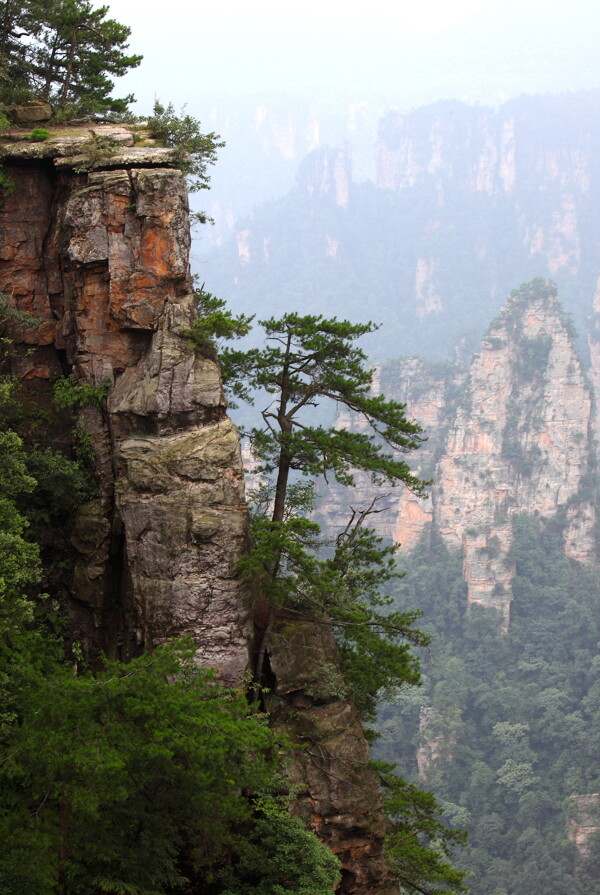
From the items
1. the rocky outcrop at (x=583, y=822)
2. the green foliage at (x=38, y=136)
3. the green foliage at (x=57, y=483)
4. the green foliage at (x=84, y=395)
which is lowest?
the rocky outcrop at (x=583, y=822)

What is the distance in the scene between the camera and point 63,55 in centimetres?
1888

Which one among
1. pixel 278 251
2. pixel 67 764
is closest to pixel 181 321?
pixel 67 764

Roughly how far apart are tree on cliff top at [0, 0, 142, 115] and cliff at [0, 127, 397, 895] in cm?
349

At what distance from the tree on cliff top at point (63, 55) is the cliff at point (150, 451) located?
3486mm

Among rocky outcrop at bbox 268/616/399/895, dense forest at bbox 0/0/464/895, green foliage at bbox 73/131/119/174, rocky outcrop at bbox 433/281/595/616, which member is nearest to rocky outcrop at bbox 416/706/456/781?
rocky outcrop at bbox 433/281/595/616

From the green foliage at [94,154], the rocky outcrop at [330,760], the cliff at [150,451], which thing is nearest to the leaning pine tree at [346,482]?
the rocky outcrop at [330,760]

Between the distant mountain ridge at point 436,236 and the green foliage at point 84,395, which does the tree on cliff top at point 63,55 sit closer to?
the green foliage at point 84,395

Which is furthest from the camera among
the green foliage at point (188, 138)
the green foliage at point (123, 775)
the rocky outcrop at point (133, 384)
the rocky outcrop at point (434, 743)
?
the rocky outcrop at point (434, 743)

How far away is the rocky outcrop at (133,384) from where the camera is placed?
13773mm

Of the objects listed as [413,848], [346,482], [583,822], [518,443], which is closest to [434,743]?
[583,822]

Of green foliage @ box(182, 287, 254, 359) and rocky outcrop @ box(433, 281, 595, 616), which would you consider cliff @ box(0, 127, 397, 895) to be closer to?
green foliage @ box(182, 287, 254, 359)

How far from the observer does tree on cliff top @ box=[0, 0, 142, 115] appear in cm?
1769

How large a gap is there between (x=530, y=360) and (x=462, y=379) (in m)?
15.4

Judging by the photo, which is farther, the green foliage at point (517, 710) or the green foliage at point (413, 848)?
the green foliage at point (517, 710)
